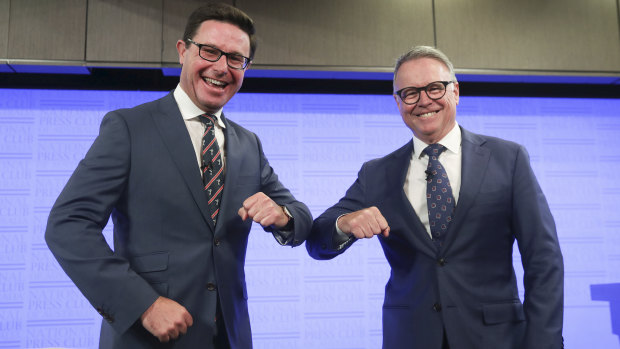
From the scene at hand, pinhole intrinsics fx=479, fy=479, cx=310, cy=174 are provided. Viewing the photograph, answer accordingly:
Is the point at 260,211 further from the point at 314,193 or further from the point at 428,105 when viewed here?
the point at 314,193

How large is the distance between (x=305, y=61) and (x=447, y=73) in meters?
1.71

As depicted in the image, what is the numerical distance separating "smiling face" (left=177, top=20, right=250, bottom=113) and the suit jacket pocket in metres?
1.15

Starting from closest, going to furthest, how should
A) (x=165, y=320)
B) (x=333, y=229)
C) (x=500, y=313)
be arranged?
(x=165, y=320) → (x=500, y=313) → (x=333, y=229)

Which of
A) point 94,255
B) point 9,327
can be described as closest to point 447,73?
point 94,255

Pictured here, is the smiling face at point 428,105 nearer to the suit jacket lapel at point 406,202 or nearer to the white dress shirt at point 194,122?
the suit jacket lapel at point 406,202

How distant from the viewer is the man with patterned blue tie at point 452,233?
61.1 inches

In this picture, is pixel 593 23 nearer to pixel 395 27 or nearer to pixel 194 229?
pixel 395 27

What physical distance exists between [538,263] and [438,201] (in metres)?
0.38

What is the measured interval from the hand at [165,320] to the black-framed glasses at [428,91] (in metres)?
1.15

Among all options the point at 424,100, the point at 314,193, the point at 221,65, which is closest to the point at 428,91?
the point at 424,100

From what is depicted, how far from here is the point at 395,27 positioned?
3541 millimetres

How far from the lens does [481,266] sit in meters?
1.63

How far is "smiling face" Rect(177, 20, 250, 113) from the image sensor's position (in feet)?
5.49

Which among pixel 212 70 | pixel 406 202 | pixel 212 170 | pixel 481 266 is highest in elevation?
pixel 212 70
